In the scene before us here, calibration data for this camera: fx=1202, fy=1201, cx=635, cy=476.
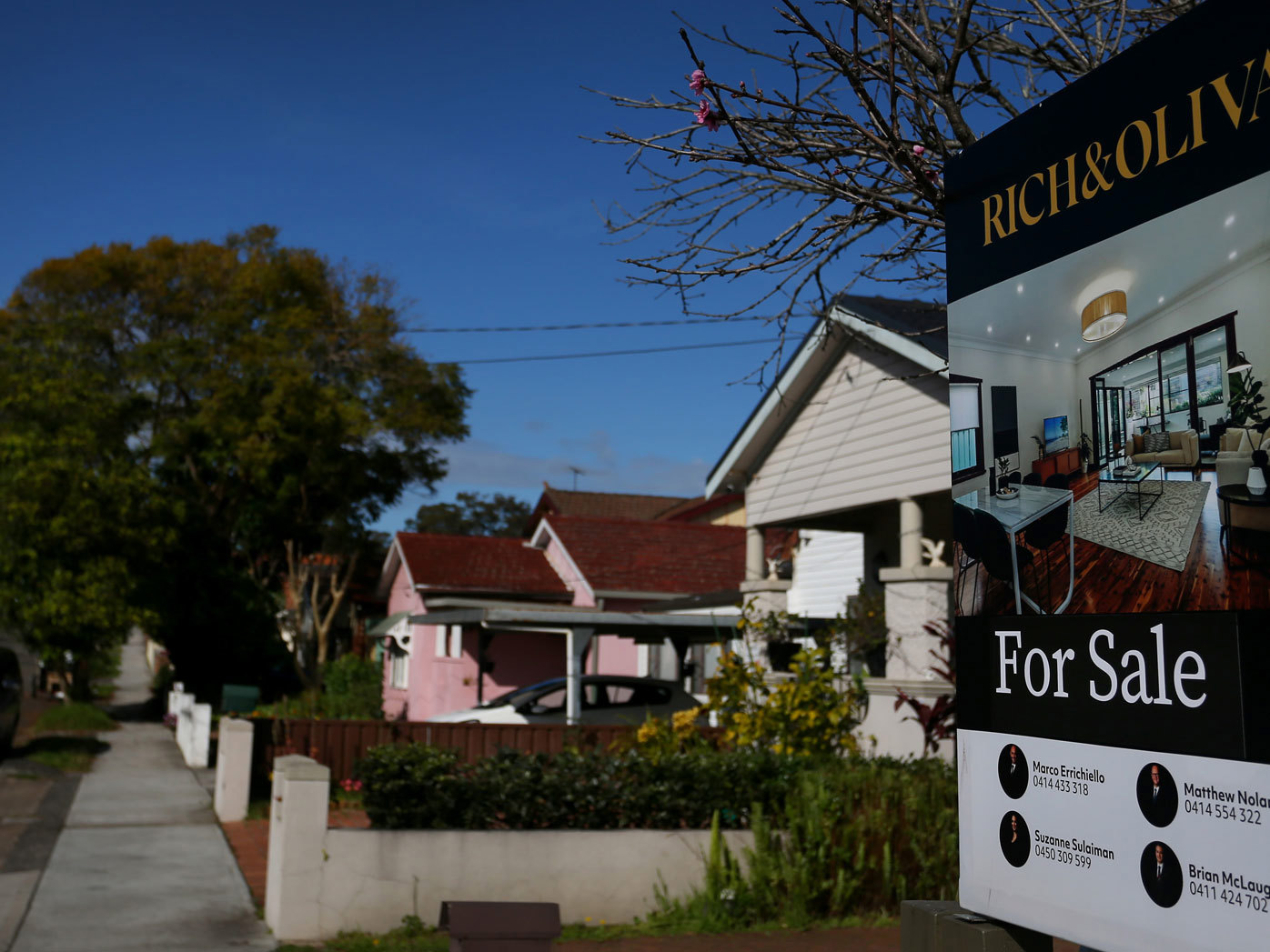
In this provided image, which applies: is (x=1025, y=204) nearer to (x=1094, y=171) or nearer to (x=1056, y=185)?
(x=1056, y=185)

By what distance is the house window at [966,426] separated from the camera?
2893 millimetres

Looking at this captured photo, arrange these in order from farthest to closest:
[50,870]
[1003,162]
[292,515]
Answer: [292,515] → [50,870] → [1003,162]

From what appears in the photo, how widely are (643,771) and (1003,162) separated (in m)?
6.77

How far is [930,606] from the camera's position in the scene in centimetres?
1220

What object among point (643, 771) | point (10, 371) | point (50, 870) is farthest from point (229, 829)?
point (10, 371)

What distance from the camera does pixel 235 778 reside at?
44.5 feet

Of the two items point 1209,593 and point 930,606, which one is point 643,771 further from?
point 1209,593

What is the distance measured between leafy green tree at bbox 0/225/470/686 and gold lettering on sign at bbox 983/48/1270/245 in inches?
1027

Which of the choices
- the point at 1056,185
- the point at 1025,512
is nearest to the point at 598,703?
the point at 1025,512

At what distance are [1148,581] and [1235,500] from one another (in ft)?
0.94

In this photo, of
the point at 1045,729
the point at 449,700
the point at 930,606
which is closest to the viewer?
the point at 1045,729

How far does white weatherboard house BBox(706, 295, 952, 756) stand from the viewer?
12.2m

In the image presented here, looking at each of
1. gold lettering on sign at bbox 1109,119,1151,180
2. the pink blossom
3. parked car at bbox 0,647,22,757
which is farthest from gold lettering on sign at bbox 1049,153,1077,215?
parked car at bbox 0,647,22,757

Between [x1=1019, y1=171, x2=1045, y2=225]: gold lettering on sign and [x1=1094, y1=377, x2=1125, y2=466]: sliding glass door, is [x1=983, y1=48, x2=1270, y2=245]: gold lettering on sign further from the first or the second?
[x1=1094, y1=377, x2=1125, y2=466]: sliding glass door
